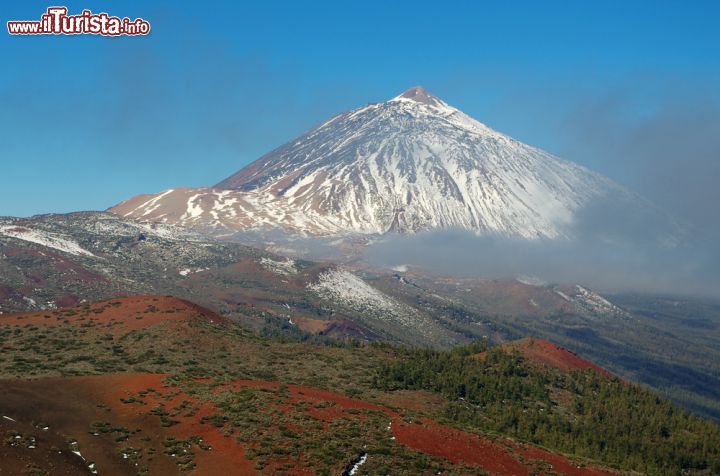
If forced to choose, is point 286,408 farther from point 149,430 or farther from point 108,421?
point 108,421

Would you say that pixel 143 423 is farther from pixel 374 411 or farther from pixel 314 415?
pixel 374 411

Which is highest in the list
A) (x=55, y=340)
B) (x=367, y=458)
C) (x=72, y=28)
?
(x=72, y=28)

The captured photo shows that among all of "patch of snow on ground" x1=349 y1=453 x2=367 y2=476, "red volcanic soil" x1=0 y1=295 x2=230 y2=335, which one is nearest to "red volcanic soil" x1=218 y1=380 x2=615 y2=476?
"patch of snow on ground" x1=349 y1=453 x2=367 y2=476

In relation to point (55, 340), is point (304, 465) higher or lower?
lower

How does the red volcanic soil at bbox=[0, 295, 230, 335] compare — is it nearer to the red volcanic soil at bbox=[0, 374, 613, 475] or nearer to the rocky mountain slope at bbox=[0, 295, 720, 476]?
the rocky mountain slope at bbox=[0, 295, 720, 476]

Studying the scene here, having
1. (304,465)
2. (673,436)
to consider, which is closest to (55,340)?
(304,465)

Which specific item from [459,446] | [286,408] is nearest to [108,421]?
[286,408]

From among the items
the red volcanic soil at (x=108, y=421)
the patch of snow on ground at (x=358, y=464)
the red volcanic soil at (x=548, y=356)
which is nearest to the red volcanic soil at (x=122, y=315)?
the red volcanic soil at (x=108, y=421)
